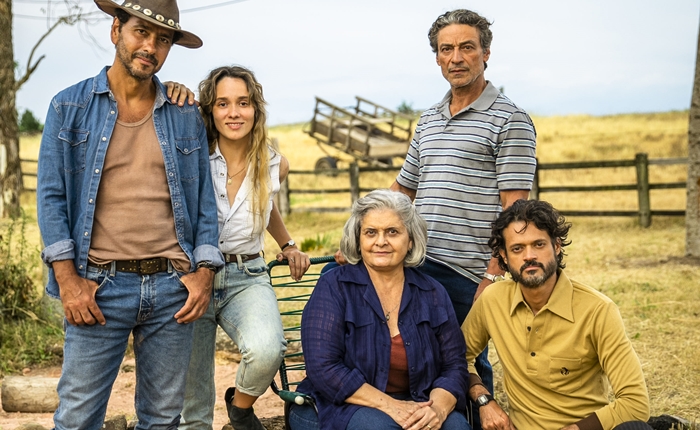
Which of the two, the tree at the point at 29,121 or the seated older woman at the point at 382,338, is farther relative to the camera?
the tree at the point at 29,121

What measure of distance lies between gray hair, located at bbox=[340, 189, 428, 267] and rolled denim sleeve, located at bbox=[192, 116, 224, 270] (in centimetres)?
55

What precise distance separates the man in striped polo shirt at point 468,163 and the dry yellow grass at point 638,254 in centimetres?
182

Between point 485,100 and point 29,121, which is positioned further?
point 29,121

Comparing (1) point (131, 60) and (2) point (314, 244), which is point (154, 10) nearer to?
(1) point (131, 60)

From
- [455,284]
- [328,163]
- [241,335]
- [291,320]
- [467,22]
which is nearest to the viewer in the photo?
[241,335]

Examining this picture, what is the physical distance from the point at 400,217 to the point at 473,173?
496mm

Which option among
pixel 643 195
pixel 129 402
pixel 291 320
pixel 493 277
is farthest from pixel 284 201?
pixel 493 277

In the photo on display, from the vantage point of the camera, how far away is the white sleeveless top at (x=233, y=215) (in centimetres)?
333

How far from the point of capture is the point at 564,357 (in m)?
3.05

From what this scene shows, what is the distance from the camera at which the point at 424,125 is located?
3746 millimetres

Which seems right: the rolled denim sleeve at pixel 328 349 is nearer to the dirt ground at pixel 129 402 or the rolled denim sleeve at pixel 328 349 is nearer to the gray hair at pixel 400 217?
the gray hair at pixel 400 217

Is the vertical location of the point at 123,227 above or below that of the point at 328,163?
below

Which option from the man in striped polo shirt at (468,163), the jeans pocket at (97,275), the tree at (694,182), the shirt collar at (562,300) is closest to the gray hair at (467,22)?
the man in striped polo shirt at (468,163)

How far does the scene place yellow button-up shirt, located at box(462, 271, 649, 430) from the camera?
2904 millimetres
